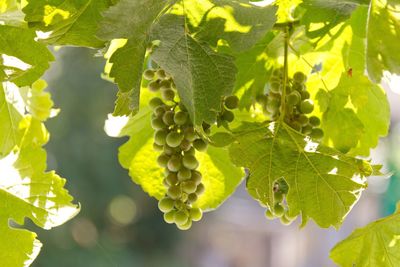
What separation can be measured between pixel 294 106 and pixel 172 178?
0.49 feet

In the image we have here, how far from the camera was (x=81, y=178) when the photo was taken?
10.5 m

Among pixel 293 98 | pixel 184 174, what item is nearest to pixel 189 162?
pixel 184 174

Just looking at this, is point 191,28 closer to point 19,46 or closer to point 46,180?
point 19,46

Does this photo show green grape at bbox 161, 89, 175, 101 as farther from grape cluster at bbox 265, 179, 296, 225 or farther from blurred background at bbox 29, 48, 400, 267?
blurred background at bbox 29, 48, 400, 267

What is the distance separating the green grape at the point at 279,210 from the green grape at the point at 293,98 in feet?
0.34

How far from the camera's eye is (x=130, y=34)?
61 cm

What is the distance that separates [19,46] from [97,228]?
10.7 metres

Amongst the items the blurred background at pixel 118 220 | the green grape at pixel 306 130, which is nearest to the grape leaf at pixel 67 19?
the green grape at pixel 306 130

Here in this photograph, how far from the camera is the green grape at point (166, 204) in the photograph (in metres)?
0.75

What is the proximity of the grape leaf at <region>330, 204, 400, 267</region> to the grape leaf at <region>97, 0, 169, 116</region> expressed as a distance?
0.32m

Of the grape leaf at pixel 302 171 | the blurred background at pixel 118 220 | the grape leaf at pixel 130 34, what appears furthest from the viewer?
the blurred background at pixel 118 220

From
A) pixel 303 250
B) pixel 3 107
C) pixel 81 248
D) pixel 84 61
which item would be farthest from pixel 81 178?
pixel 3 107

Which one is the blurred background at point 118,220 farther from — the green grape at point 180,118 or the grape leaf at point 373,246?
the green grape at point 180,118

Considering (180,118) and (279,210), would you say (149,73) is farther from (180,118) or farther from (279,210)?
(279,210)
